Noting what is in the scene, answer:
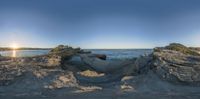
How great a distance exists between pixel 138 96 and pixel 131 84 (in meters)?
3.32

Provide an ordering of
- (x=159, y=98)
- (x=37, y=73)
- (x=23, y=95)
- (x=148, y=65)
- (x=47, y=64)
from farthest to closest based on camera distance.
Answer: (x=47, y=64) → (x=148, y=65) → (x=37, y=73) → (x=23, y=95) → (x=159, y=98)

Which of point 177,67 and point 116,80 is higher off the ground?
point 177,67

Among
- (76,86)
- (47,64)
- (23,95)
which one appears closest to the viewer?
(23,95)

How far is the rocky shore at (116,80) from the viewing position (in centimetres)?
1891

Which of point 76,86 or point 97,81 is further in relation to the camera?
point 97,81

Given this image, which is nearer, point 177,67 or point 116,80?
point 177,67

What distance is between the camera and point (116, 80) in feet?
78.1

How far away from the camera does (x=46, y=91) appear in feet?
65.2

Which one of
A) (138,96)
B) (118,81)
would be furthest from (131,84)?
(138,96)

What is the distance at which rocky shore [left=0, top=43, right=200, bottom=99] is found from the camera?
18906 millimetres

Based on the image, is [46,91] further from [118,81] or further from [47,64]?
[47,64]

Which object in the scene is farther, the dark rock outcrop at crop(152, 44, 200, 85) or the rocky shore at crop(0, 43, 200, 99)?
the dark rock outcrop at crop(152, 44, 200, 85)

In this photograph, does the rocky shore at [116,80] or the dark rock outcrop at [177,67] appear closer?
the rocky shore at [116,80]

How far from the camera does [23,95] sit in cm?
1880
